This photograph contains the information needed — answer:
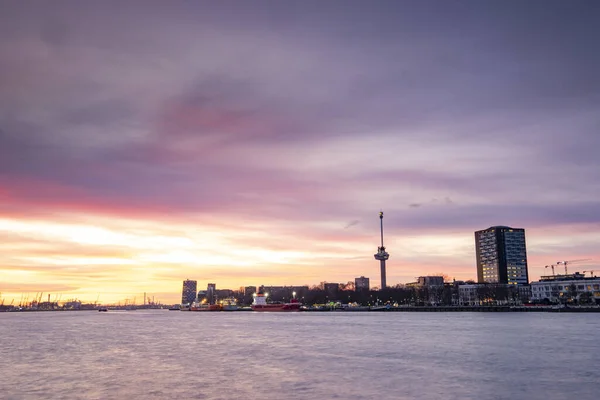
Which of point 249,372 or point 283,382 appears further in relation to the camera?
point 249,372

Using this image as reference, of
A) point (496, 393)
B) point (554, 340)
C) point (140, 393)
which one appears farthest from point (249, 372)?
point (554, 340)

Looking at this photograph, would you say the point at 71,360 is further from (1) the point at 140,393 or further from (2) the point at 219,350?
(1) the point at 140,393

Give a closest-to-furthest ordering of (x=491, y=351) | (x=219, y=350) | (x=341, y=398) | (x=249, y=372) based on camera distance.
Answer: (x=341, y=398), (x=249, y=372), (x=491, y=351), (x=219, y=350)

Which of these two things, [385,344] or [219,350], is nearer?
[219,350]

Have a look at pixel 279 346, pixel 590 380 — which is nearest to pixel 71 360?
pixel 279 346

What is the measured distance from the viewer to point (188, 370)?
45.1 metres

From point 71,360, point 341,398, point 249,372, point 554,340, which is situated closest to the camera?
point 341,398

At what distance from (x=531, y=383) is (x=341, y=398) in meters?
15.8

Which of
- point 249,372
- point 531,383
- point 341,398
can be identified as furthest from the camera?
point 249,372

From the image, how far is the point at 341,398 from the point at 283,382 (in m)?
7.43

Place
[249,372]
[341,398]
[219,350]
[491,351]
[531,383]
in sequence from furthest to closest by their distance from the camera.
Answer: [219,350] < [491,351] < [249,372] < [531,383] < [341,398]

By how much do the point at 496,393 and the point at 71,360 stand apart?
42.3 meters

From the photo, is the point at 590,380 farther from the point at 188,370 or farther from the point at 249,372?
the point at 188,370

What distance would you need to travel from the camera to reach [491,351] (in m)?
59.3
